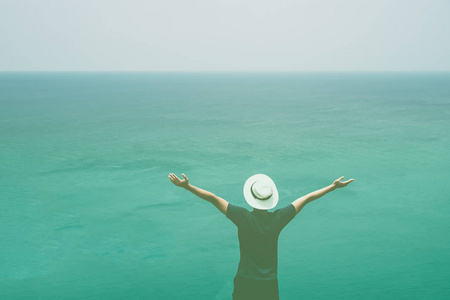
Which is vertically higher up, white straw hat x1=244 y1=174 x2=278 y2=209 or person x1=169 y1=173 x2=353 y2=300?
white straw hat x1=244 y1=174 x2=278 y2=209

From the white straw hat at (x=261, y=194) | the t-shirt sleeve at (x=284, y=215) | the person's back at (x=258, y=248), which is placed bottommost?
the person's back at (x=258, y=248)

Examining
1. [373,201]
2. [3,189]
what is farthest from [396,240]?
[3,189]

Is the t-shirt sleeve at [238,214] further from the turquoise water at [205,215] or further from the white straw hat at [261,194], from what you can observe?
the turquoise water at [205,215]

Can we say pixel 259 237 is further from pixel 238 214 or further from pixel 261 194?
pixel 261 194

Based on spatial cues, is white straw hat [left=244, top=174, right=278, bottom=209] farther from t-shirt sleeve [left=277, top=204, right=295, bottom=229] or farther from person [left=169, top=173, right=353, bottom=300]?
t-shirt sleeve [left=277, top=204, right=295, bottom=229]

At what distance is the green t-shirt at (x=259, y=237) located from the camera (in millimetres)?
4355

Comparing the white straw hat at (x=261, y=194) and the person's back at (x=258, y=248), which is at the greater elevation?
the white straw hat at (x=261, y=194)

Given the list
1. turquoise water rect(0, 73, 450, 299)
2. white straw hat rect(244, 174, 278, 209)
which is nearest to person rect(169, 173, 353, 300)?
white straw hat rect(244, 174, 278, 209)

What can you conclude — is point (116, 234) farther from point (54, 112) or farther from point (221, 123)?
point (54, 112)

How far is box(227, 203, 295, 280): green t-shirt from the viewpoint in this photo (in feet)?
14.3

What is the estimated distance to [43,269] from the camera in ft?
49.5

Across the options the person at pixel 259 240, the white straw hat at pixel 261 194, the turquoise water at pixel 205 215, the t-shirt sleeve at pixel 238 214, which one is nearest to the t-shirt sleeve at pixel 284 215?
the person at pixel 259 240

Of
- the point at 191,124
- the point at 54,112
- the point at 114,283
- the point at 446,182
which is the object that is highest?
the point at 54,112

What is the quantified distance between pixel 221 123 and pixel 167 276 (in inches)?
1676
